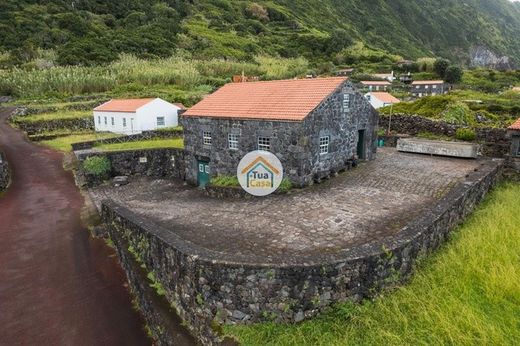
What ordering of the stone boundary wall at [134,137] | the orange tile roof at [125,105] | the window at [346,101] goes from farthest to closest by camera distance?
the orange tile roof at [125,105] < the stone boundary wall at [134,137] < the window at [346,101]

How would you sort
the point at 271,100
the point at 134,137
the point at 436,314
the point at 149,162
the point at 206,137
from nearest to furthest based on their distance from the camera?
the point at 436,314, the point at 271,100, the point at 206,137, the point at 149,162, the point at 134,137

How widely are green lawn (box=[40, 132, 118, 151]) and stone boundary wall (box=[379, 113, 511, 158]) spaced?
22336 millimetres

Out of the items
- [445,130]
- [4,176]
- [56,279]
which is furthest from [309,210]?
[4,176]

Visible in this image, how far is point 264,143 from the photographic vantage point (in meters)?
15.1

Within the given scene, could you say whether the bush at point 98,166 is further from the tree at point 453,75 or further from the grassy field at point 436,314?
the tree at point 453,75

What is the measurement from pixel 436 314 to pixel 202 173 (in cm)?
1313

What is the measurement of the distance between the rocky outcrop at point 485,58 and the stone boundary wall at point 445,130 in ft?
524

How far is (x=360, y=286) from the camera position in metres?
7.86

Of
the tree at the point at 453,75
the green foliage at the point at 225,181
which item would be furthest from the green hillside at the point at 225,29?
the green foliage at the point at 225,181

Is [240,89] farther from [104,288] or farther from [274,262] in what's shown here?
[274,262]

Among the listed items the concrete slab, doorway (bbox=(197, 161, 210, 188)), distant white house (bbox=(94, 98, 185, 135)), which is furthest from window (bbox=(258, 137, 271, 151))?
distant white house (bbox=(94, 98, 185, 135))

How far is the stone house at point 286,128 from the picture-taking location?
566 inches

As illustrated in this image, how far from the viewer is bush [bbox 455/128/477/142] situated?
20.5 meters

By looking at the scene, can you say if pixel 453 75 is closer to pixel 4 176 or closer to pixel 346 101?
pixel 346 101
